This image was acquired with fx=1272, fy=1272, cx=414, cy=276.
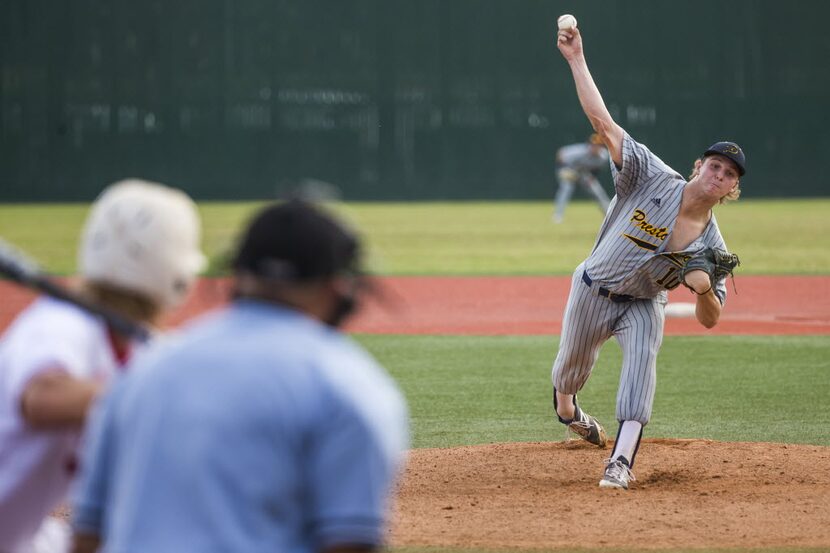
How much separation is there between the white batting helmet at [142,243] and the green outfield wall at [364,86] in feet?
101

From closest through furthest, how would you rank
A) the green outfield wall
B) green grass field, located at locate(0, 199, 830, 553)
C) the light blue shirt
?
the light blue shirt < green grass field, located at locate(0, 199, 830, 553) < the green outfield wall

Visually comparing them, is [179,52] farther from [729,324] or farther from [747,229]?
[729,324]

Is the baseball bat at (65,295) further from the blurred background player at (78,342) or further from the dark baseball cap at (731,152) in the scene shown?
the dark baseball cap at (731,152)

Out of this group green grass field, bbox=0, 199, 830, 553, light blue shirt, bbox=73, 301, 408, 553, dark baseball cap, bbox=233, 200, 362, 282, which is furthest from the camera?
green grass field, bbox=0, 199, 830, 553

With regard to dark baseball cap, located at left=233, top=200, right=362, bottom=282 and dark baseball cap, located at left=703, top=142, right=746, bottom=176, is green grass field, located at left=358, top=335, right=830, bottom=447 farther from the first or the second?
dark baseball cap, located at left=233, top=200, right=362, bottom=282

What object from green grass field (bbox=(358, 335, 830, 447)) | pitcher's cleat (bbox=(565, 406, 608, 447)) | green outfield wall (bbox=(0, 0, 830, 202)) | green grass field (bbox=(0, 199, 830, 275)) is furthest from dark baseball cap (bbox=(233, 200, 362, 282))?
green outfield wall (bbox=(0, 0, 830, 202))

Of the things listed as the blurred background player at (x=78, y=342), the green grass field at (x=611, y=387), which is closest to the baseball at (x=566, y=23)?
the green grass field at (x=611, y=387)

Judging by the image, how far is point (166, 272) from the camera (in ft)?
8.48

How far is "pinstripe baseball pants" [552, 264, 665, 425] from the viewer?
641 centimetres

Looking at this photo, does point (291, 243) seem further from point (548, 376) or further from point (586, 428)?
point (548, 376)

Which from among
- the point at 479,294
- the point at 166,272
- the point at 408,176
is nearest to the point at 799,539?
the point at 166,272

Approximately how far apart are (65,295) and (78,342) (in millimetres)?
100

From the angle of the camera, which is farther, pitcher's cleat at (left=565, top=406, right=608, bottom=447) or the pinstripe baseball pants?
pitcher's cleat at (left=565, top=406, right=608, bottom=447)

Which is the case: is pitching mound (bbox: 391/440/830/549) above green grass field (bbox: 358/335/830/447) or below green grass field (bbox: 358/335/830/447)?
above
